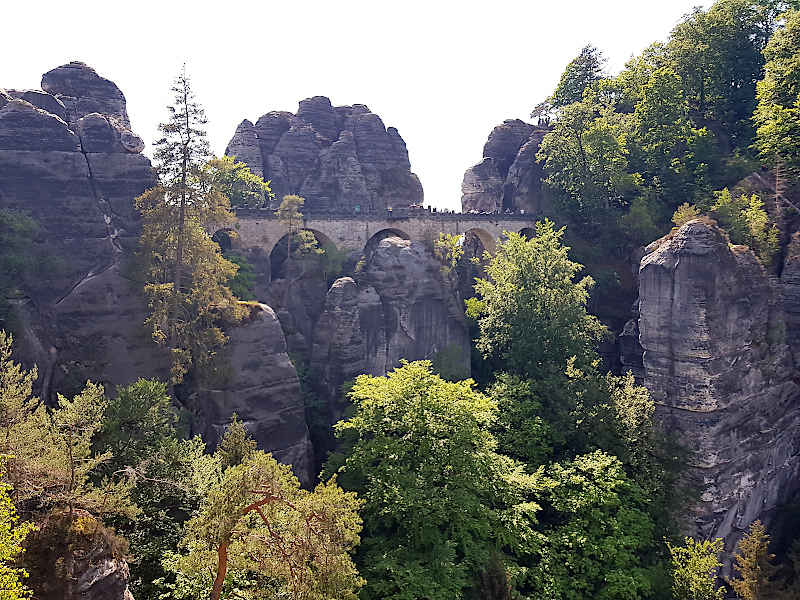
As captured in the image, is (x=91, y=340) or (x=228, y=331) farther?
(x=228, y=331)

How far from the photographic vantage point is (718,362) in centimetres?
2298

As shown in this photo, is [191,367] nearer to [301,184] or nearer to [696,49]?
[301,184]

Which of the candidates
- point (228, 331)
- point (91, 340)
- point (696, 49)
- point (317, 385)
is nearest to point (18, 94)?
point (91, 340)

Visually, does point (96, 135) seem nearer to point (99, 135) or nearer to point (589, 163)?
point (99, 135)

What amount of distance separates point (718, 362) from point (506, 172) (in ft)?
108

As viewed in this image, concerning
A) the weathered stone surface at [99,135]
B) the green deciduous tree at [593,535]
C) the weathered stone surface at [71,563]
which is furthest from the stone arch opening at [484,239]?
the weathered stone surface at [71,563]

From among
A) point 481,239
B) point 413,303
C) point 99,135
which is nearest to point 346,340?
point 413,303

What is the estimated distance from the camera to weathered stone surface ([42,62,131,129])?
87.4 feet

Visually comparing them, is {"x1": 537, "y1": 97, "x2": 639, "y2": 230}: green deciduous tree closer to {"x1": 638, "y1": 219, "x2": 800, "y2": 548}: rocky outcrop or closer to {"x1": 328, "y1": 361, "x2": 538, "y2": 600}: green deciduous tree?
{"x1": 638, "y1": 219, "x2": 800, "y2": 548}: rocky outcrop

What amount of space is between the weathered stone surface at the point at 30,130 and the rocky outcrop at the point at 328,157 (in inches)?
947

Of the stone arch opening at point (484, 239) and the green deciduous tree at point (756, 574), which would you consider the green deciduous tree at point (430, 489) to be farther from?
the stone arch opening at point (484, 239)

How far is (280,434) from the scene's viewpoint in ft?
73.2

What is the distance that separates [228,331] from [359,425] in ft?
25.9

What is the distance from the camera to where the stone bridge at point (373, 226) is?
109ft
